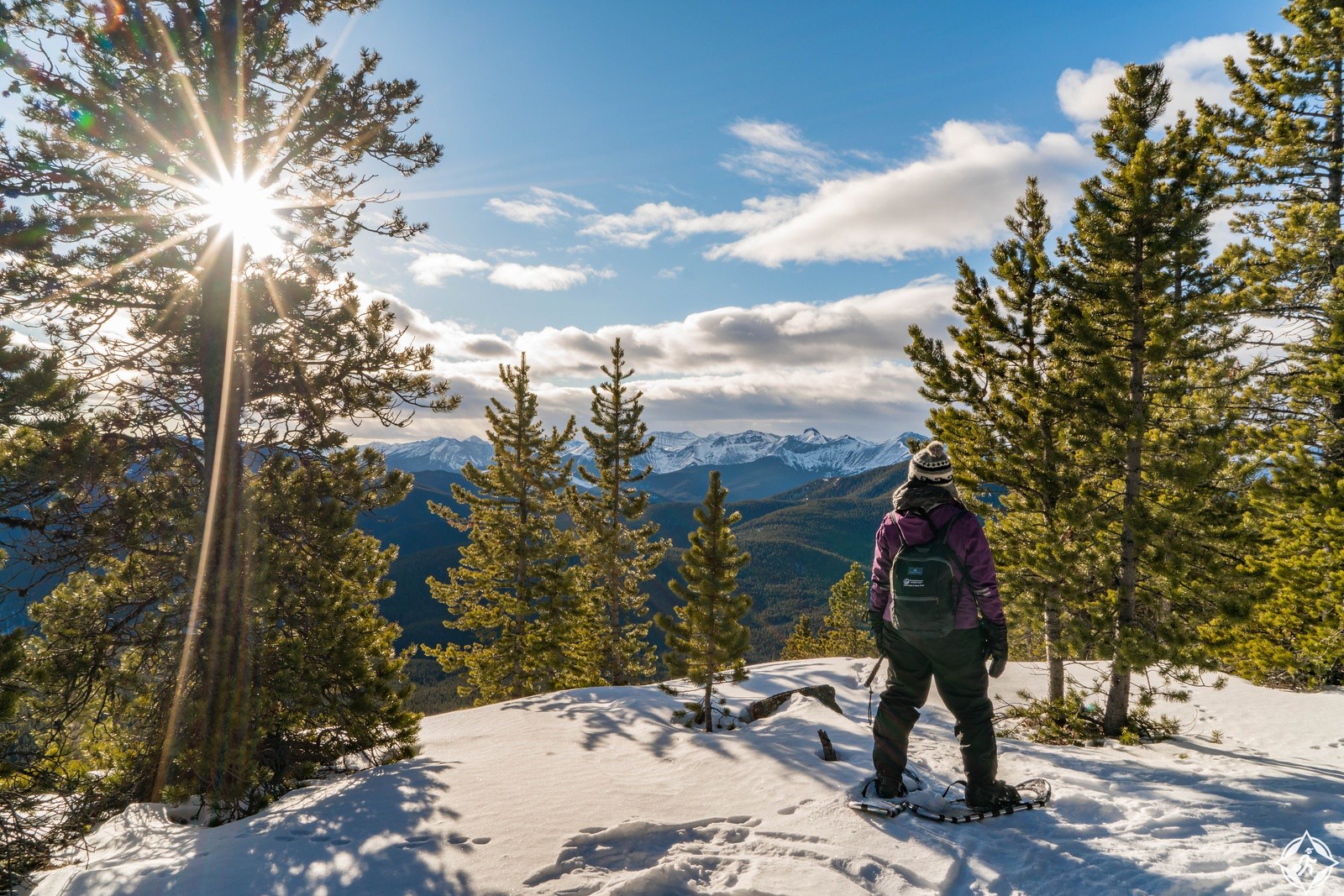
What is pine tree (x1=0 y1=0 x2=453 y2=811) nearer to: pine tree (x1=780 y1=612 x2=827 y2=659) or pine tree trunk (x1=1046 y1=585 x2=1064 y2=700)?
pine tree trunk (x1=1046 y1=585 x2=1064 y2=700)

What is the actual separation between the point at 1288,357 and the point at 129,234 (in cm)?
1885

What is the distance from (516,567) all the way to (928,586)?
72.7 ft

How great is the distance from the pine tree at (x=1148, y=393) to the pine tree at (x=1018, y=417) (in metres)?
0.69

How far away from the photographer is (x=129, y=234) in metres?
7.85

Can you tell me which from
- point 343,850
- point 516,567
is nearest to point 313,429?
point 343,850

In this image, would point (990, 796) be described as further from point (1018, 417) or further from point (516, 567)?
point (516, 567)

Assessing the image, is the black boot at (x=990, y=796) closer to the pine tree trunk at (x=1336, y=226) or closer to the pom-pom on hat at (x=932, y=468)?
the pom-pom on hat at (x=932, y=468)

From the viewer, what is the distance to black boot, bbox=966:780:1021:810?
16.8 feet

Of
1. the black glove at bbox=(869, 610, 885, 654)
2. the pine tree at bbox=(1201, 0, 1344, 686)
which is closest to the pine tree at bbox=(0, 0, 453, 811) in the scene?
the black glove at bbox=(869, 610, 885, 654)

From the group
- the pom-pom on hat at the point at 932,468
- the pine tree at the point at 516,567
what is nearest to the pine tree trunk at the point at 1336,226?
the pom-pom on hat at the point at 932,468

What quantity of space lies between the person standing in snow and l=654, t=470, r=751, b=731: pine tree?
10574 millimetres

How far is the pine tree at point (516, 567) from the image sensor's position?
24875 mm

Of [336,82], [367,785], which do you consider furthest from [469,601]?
[336,82]

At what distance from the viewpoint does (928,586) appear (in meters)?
5.15
